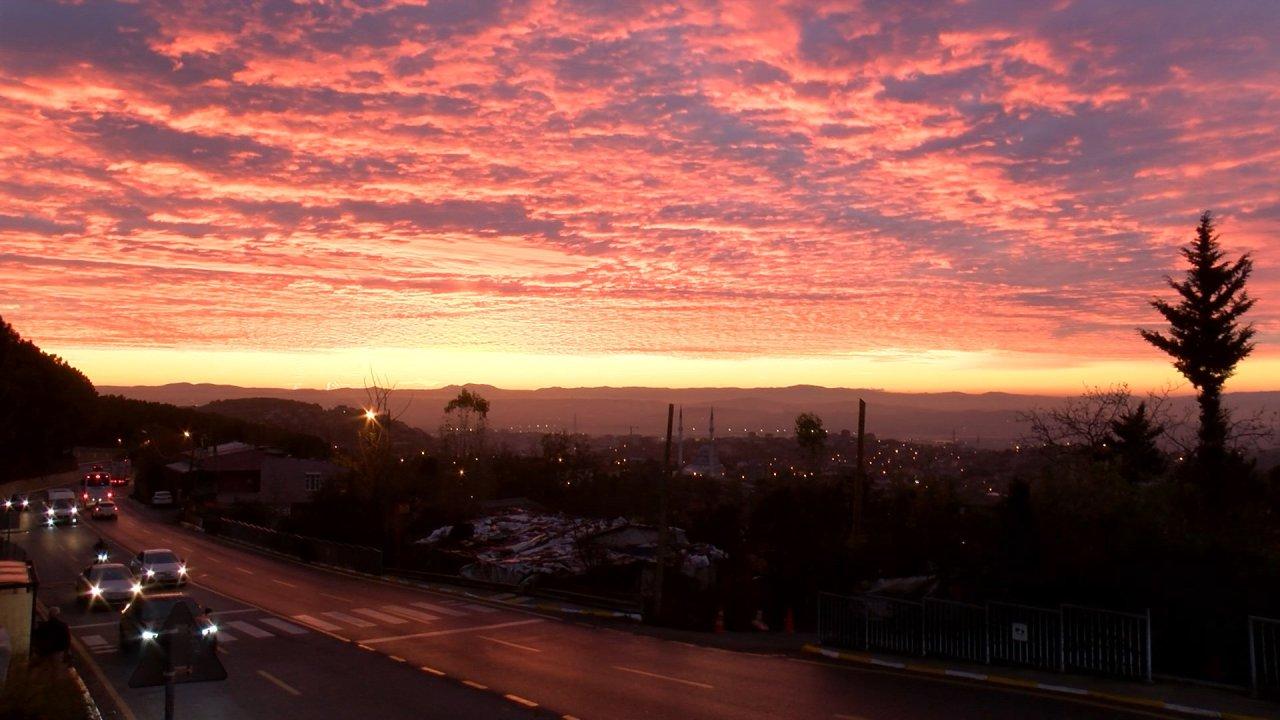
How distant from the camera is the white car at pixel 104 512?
6812 cm

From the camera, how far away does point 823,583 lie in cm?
2784

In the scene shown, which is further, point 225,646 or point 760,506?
point 760,506

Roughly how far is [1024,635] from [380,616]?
19.0 m

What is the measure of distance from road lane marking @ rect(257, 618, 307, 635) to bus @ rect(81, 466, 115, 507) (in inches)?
2141

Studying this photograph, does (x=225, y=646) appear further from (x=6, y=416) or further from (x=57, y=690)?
(x=6, y=416)

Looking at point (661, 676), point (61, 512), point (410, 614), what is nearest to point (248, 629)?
point (410, 614)

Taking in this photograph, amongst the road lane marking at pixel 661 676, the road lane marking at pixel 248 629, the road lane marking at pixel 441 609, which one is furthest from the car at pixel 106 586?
the road lane marking at pixel 661 676

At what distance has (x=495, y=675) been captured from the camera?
19.7m

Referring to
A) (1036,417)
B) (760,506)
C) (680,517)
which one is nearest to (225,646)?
(760,506)

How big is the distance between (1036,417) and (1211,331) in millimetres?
14705

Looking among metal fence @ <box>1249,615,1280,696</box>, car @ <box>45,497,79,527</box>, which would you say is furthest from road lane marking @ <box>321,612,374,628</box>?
car @ <box>45,497,79,527</box>

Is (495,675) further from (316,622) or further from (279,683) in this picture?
(316,622)

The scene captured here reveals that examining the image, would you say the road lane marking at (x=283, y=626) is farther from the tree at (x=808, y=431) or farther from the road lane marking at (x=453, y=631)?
the tree at (x=808, y=431)

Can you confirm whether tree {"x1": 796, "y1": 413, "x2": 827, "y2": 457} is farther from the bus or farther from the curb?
the curb
